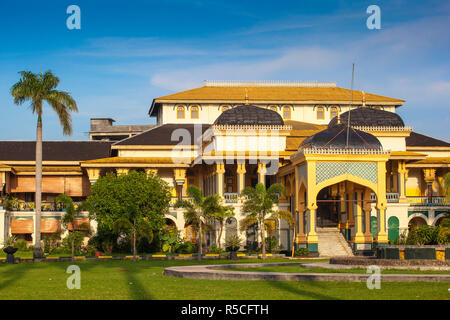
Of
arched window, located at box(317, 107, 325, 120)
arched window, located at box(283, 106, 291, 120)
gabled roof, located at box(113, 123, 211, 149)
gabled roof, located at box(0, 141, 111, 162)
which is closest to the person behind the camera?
gabled roof, located at box(113, 123, 211, 149)

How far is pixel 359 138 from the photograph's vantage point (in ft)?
131

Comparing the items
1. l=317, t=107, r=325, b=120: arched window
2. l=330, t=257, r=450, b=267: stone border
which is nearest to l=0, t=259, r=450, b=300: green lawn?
l=330, t=257, r=450, b=267: stone border

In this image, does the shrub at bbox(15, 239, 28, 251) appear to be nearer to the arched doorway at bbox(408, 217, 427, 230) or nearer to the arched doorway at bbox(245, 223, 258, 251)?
the arched doorway at bbox(245, 223, 258, 251)

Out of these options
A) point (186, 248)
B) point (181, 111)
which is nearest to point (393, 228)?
point (186, 248)

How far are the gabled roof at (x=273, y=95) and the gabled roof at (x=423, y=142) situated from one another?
4382mm

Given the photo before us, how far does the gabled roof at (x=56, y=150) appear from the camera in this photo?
55.9 metres

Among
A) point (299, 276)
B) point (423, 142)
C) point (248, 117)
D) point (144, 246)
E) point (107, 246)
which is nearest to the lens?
point (299, 276)

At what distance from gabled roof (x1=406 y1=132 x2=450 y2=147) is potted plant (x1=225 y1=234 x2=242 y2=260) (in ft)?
62.8

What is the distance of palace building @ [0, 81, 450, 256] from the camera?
39562 mm

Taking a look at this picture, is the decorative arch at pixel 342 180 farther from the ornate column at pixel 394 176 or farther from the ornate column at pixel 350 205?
the ornate column at pixel 394 176

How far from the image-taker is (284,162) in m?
47.7

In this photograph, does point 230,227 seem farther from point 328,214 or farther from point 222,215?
point 328,214

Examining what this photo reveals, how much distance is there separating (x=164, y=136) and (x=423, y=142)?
65.7 feet

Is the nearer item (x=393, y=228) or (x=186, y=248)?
(x=186, y=248)
